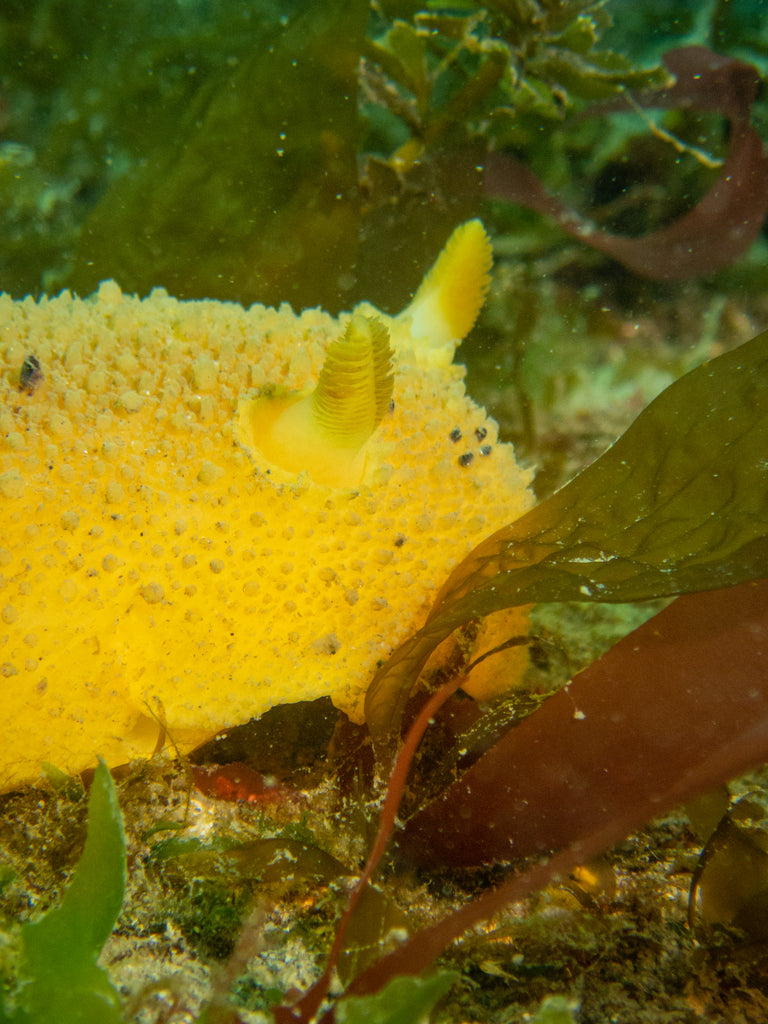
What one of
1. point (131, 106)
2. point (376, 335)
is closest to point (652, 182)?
point (376, 335)

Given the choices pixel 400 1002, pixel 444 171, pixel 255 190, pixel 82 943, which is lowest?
pixel 400 1002

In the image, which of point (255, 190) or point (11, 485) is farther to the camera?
point (255, 190)

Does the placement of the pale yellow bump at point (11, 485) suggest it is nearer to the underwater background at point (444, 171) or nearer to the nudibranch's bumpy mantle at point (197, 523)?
the nudibranch's bumpy mantle at point (197, 523)

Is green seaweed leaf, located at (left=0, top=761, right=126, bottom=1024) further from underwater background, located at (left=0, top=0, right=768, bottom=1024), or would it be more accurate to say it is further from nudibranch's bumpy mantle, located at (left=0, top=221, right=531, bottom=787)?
underwater background, located at (left=0, top=0, right=768, bottom=1024)

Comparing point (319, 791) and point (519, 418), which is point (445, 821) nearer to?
point (319, 791)

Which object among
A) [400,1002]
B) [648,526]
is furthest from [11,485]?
[648,526]

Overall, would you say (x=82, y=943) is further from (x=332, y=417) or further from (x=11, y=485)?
(x=332, y=417)
